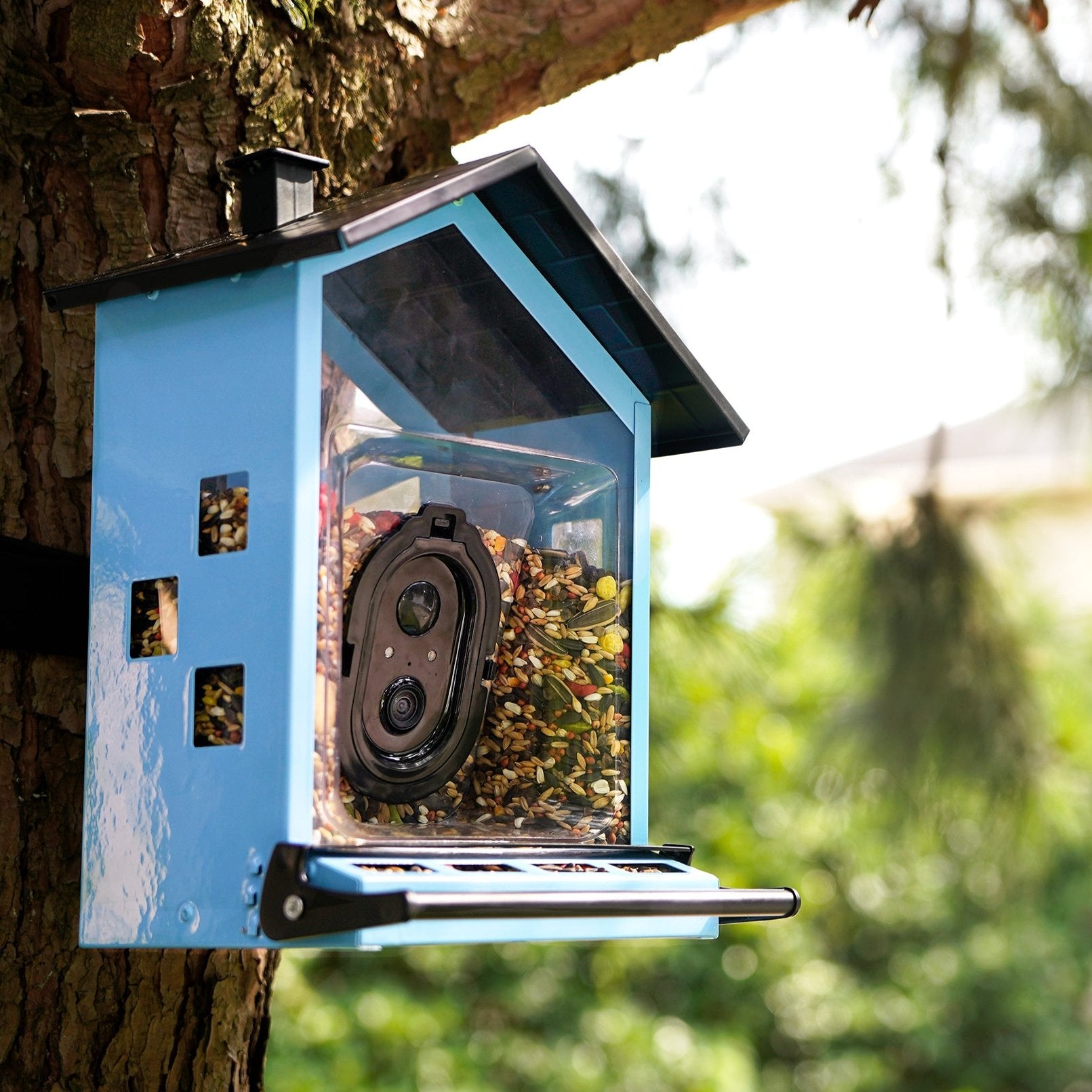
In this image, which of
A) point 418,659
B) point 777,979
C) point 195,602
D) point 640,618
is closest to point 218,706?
point 195,602

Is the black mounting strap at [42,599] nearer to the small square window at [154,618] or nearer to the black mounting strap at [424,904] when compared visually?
the small square window at [154,618]

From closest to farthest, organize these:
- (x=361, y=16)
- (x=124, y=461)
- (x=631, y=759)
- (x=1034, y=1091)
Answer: (x=124, y=461) < (x=631, y=759) < (x=361, y=16) < (x=1034, y=1091)

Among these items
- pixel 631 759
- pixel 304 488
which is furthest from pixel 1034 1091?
pixel 304 488

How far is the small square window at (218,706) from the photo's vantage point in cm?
93

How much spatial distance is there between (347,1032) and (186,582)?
13.4 ft

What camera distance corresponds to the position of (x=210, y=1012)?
1218 mm

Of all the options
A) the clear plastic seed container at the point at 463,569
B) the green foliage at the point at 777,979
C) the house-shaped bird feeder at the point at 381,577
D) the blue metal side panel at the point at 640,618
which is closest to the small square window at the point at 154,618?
the house-shaped bird feeder at the point at 381,577

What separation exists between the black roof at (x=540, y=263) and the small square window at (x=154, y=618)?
21 cm

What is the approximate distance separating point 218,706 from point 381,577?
0.51ft

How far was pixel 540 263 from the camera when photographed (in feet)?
3.65

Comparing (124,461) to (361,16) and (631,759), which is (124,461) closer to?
(631,759)

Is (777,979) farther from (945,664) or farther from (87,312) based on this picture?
(87,312)

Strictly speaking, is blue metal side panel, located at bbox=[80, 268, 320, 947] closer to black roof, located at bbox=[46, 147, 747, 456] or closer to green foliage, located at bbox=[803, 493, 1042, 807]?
black roof, located at bbox=[46, 147, 747, 456]

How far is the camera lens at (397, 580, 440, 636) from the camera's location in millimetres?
1062
